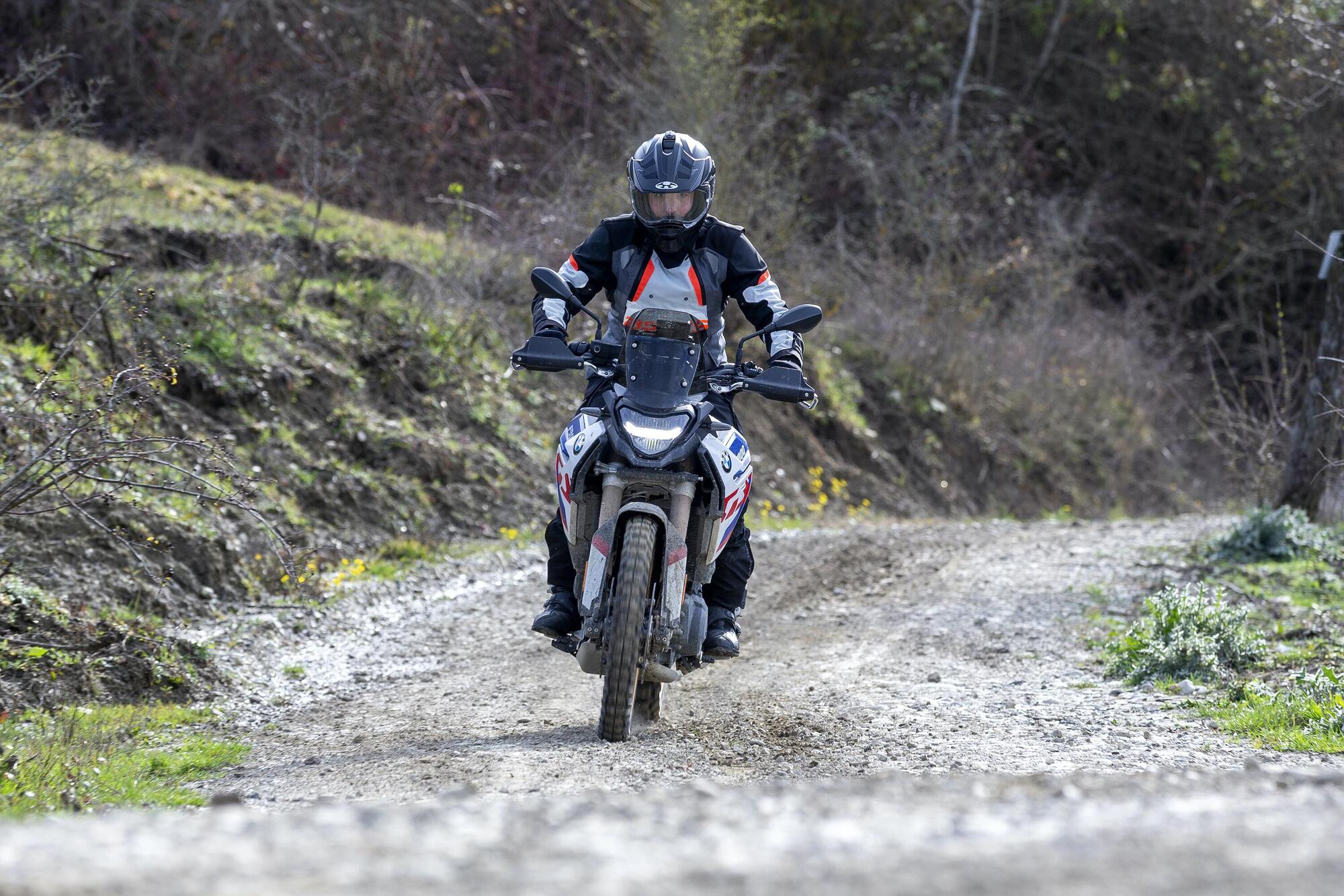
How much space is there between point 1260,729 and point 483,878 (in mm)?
4748

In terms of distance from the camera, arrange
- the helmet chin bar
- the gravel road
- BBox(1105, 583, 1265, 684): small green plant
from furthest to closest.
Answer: BBox(1105, 583, 1265, 684): small green plant → the helmet chin bar → the gravel road

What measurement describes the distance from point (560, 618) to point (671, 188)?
2.01 m

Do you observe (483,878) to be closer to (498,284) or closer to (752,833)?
(752,833)

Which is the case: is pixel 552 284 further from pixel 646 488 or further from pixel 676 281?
pixel 646 488

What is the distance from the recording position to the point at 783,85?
26.0m

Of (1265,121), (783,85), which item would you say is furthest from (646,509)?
(1265,121)

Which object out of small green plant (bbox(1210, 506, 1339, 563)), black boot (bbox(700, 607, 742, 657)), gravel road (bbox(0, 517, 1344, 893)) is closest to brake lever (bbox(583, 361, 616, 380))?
black boot (bbox(700, 607, 742, 657))

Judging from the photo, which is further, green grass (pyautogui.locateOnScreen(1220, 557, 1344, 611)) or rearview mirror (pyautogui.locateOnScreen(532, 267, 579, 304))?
green grass (pyautogui.locateOnScreen(1220, 557, 1344, 611))

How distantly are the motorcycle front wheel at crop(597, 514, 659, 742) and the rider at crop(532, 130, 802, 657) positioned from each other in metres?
0.68

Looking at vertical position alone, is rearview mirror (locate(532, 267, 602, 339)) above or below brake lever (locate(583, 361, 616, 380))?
above

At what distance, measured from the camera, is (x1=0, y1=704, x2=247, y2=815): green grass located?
5.30m

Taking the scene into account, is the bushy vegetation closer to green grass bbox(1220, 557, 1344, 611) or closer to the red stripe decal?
green grass bbox(1220, 557, 1344, 611)

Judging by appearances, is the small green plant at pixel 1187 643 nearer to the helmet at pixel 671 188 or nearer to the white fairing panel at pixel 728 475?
the white fairing panel at pixel 728 475

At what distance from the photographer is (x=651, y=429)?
20.3 ft
